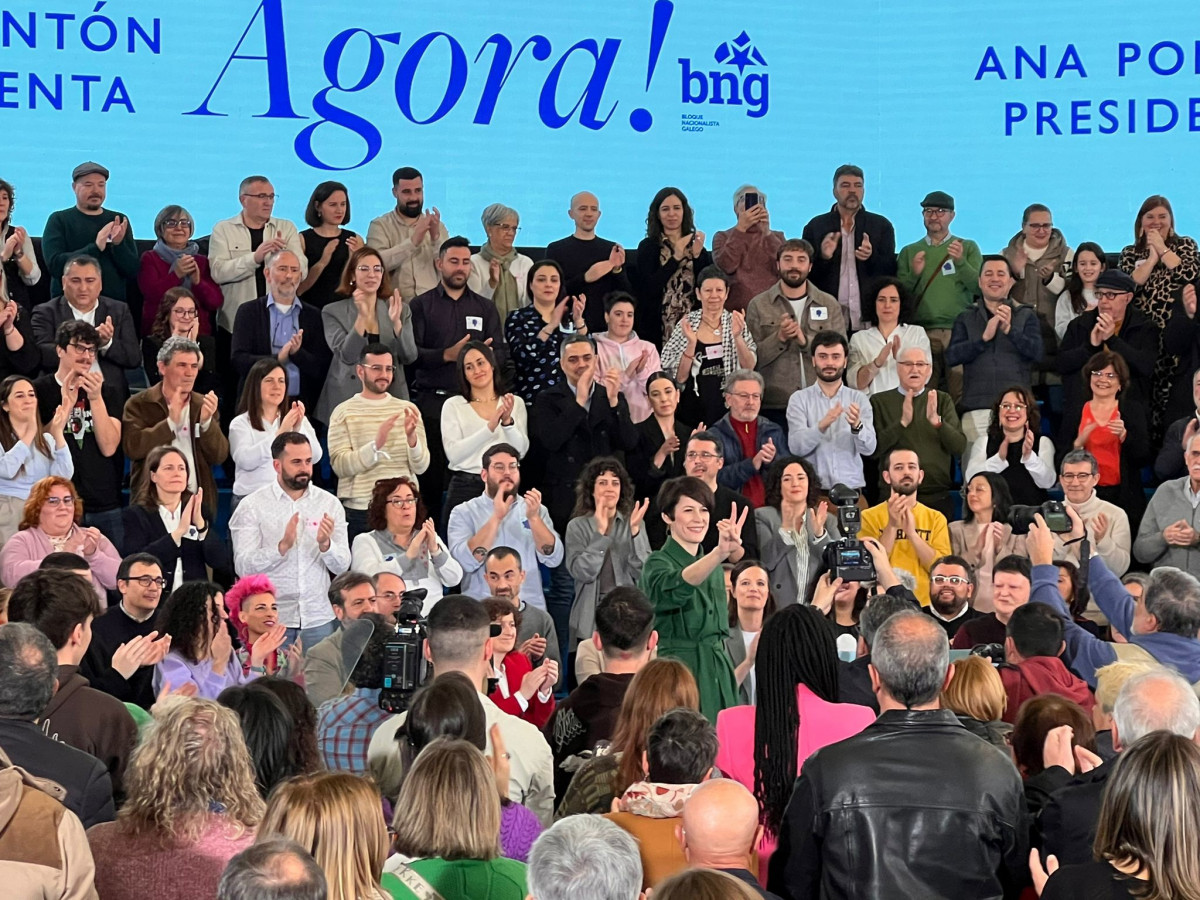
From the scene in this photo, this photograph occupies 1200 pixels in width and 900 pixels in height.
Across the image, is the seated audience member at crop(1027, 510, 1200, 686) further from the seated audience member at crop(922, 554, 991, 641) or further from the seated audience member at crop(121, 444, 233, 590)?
the seated audience member at crop(121, 444, 233, 590)

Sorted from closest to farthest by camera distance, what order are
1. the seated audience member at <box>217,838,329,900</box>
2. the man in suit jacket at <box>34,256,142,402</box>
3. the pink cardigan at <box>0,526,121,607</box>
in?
the seated audience member at <box>217,838,329,900</box> → the pink cardigan at <box>0,526,121,607</box> → the man in suit jacket at <box>34,256,142,402</box>

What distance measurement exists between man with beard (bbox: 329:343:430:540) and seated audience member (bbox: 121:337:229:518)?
51cm

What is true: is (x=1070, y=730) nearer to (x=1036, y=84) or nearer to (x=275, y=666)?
(x=275, y=666)

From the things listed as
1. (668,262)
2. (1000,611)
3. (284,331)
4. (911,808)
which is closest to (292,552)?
(284,331)

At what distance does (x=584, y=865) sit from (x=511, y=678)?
10.5 feet

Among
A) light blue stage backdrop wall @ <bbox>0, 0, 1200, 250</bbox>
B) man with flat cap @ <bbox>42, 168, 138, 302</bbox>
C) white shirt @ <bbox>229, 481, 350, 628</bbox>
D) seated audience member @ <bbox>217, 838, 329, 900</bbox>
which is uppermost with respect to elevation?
light blue stage backdrop wall @ <bbox>0, 0, 1200, 250</bbox>

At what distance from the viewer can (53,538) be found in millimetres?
6664

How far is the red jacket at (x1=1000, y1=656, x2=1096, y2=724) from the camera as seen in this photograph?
4.84 metres

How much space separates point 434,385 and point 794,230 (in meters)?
3.08

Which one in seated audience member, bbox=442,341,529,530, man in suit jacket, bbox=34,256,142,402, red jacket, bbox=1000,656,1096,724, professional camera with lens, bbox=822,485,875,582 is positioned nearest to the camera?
red jacket, bbox=1000,656,1096,724

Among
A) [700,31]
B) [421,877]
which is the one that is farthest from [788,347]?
[421,877]

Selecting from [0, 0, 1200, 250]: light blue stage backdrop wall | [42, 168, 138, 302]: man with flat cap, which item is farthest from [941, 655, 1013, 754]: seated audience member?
[0, 0, 1200, 250]: light blue stage backdrop wall

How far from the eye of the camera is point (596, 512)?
7391 millimetres

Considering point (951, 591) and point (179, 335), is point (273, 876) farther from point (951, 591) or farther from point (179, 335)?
point (179, 335)
